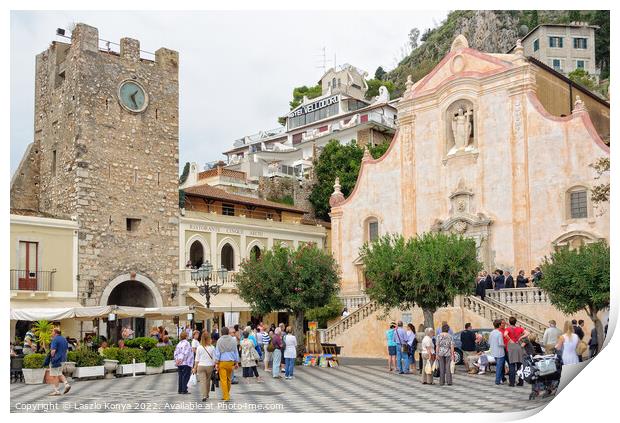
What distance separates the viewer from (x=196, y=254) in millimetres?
41656

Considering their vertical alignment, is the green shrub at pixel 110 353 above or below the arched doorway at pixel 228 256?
below

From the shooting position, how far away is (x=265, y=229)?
44438mm

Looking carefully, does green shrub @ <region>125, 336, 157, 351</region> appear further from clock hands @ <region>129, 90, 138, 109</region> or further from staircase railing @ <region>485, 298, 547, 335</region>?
clock hands @ <region>129, 90, 138, 109</region>

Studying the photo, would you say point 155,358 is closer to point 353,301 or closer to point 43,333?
point 43,333

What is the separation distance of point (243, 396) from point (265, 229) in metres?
25.9

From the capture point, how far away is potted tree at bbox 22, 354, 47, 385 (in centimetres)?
2189

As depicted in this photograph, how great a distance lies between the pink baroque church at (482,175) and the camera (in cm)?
3150

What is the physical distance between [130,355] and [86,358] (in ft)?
5.82

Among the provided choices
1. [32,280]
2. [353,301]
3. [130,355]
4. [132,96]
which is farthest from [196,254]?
[130,355]

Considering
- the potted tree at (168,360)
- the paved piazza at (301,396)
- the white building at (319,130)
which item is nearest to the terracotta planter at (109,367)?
the paved piazza at (301,396)

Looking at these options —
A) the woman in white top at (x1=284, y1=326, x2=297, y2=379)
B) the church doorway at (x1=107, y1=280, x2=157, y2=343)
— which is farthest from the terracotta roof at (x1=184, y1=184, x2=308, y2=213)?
the woman in white top at (x1=284, y1=326, x2=297, y2=379)

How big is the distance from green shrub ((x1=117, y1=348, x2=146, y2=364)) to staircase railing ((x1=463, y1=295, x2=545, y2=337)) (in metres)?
11.3

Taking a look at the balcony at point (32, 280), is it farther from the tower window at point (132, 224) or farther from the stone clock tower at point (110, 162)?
the tower window at point (132, 224)

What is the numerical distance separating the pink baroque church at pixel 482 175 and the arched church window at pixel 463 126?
1.8 inches
